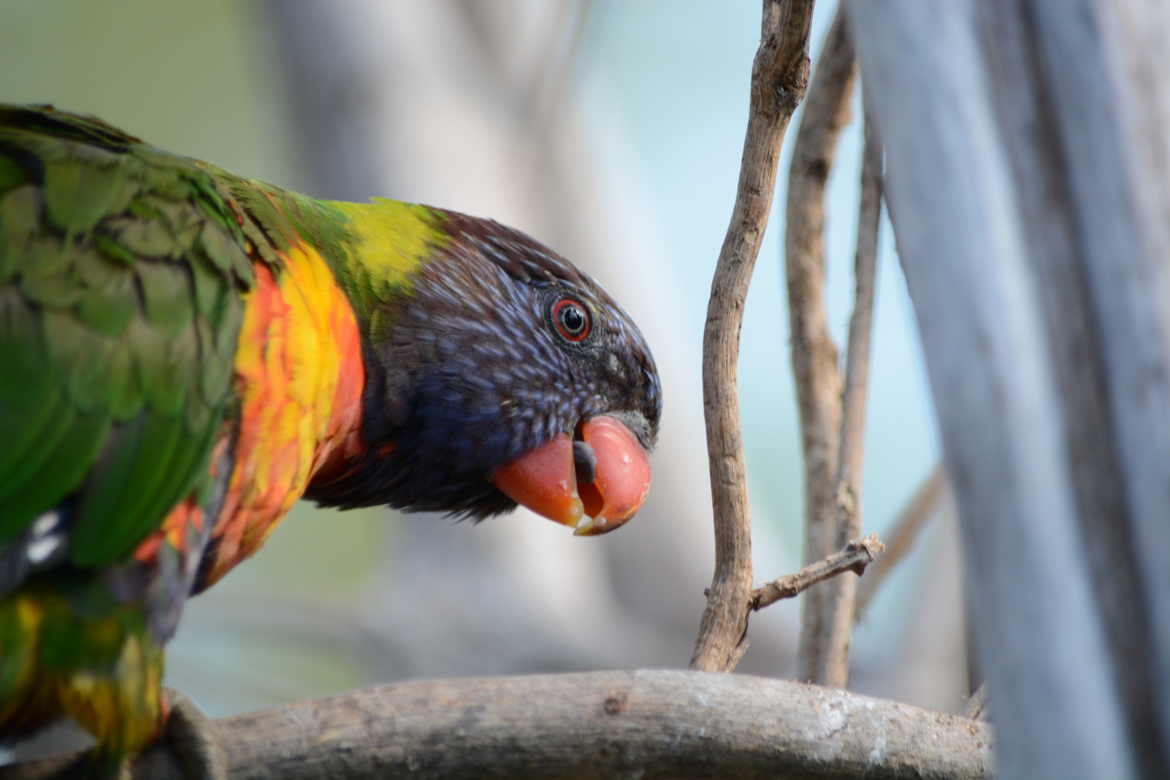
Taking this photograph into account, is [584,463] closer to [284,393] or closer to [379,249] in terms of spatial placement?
[379,249]

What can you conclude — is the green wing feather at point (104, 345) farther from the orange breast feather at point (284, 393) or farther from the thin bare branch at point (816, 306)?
the thin bare branch at point (816, 306)

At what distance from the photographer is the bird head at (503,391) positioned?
2125 mm

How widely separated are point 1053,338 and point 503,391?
1363 mm

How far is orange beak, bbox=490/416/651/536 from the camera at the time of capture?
223 centimetres

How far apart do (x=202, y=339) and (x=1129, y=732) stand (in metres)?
1.31

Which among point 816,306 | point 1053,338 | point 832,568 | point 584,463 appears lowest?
point 832,568

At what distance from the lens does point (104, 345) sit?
1.57 meters

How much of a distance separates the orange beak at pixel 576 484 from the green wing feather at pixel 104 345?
720mm

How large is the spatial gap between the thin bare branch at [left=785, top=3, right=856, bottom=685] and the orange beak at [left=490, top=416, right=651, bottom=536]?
37cm

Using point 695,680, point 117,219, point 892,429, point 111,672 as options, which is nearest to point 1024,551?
point 695,680

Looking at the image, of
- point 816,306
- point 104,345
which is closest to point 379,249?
point 104,345

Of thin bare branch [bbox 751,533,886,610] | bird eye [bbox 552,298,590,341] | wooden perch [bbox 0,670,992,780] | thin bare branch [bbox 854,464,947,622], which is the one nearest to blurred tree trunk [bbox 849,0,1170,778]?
wooden perch [bbox 0,670,992,780]

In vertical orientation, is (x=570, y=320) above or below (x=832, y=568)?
above

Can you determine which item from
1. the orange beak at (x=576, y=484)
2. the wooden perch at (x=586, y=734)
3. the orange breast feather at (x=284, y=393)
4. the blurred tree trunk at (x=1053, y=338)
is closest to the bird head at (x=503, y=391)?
the orange beak at (x=576, y=484)
